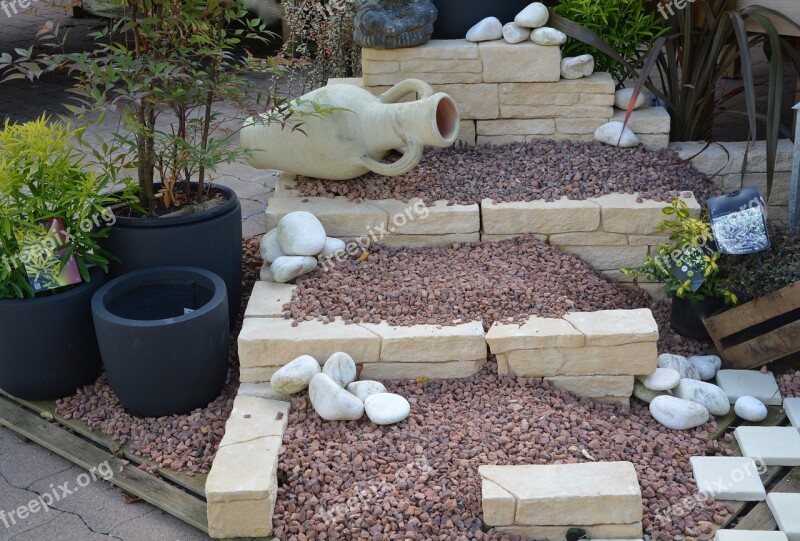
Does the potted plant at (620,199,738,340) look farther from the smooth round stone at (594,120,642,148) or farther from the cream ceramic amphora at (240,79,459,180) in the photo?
the cream ceramic amphora at (240,79,459,180)

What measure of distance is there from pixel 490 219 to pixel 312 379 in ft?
3.60

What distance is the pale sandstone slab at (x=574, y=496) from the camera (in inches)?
92.4

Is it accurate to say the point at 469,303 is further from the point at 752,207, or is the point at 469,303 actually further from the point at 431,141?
the point at 752,207

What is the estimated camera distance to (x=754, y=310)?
3.13 meters

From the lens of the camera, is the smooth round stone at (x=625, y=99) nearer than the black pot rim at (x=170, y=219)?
No

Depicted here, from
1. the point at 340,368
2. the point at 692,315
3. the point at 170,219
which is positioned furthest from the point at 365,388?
the point at 692,315

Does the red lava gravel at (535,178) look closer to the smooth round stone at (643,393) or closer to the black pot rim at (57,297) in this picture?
the smooth round stone at (643,393)

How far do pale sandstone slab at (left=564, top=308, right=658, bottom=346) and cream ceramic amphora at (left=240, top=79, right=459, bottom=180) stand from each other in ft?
2.78

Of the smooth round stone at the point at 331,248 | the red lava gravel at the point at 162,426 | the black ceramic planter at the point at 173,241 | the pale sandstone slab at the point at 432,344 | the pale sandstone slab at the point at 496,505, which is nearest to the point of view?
the pale sandstone slab at the point at 496,505

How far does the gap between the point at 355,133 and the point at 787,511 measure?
6.60ft

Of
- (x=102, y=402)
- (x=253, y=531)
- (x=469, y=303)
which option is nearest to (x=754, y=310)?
(x=469, y=303)

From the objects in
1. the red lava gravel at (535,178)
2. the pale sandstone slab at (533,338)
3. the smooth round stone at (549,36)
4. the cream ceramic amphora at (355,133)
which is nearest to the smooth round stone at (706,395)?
the pale sandstone slab at (533,338)

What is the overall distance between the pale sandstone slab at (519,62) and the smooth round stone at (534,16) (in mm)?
83

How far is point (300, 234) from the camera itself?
3.30m
